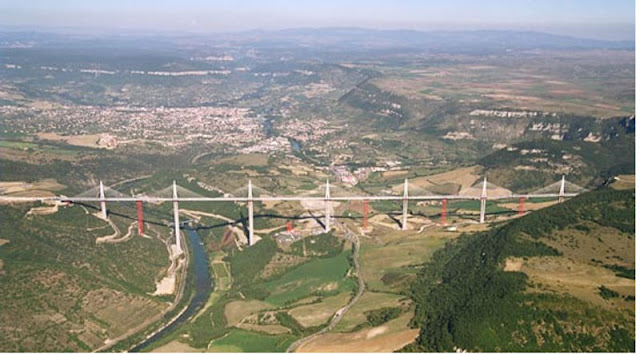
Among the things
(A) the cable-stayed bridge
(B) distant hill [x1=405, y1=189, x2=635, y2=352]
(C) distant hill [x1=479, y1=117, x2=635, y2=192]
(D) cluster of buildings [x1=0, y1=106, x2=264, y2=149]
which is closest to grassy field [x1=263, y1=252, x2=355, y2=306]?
(B) distant hill [x1=405, y1=189, x2=635, y2=352]

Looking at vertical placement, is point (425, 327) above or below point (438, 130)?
below

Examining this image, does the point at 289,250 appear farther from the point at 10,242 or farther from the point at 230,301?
the point at 10,242

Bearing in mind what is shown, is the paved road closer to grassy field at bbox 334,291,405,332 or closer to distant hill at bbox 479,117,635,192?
grassy field at bbox 334,291,405,332

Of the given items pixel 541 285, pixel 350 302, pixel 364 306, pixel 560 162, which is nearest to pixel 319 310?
pixel 350 302

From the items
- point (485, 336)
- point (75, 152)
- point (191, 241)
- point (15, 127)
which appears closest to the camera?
point (485, 336)

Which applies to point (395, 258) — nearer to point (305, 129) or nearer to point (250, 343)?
point (250, 343)

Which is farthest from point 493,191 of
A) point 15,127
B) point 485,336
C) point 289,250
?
point 15,127
